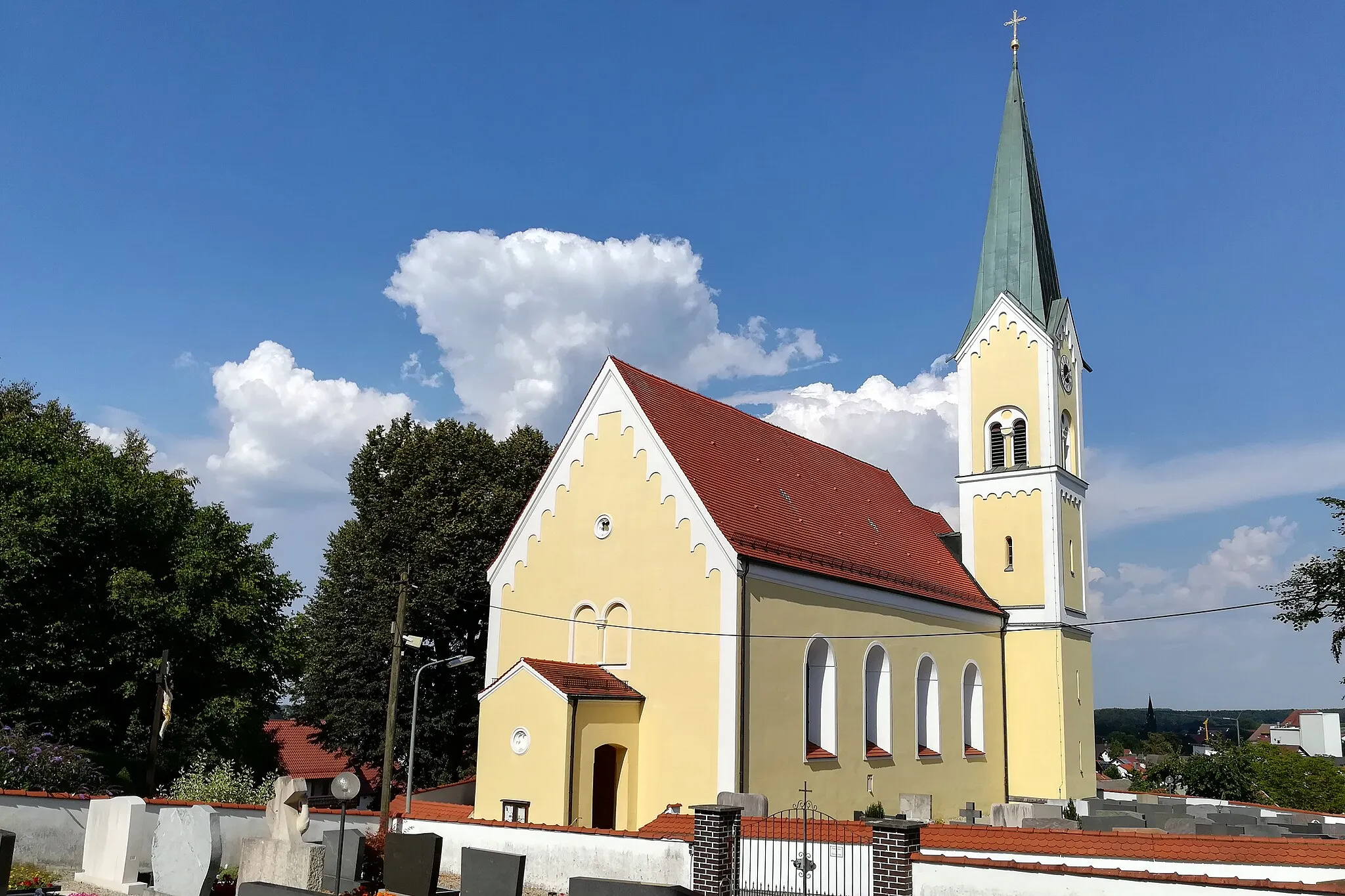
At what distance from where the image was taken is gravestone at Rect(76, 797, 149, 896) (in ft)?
52.2

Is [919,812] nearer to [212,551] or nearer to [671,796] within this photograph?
[671,796]

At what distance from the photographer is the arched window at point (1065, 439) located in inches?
1375

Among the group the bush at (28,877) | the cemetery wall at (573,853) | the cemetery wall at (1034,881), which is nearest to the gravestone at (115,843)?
the bush at (28,877)

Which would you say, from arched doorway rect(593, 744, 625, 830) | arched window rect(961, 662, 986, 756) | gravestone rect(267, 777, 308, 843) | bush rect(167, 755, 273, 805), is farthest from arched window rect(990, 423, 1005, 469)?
gravestone rect(267, 777, 308, 843)

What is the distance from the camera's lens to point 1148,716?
18525 cm

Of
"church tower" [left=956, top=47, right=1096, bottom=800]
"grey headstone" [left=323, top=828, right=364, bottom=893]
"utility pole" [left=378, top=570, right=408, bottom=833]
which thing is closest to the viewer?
"grey headstone" [left=323, top=828, right=364, bottom=893]

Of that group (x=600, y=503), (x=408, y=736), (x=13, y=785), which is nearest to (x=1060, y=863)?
(x=600, y=503)

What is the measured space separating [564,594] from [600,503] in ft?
7.75

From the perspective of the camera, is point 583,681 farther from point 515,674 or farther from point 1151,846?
point 1151,846

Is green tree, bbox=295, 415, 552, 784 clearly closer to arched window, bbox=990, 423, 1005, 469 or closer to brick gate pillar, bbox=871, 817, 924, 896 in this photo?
arched window, bbox=990, 423, 1005, 469

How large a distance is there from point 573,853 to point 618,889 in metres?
5.48

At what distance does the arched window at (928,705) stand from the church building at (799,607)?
0.09 metres

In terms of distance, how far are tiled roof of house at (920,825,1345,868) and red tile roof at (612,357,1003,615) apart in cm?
897

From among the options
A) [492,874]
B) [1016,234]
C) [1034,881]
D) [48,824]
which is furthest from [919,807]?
[1016,234]
